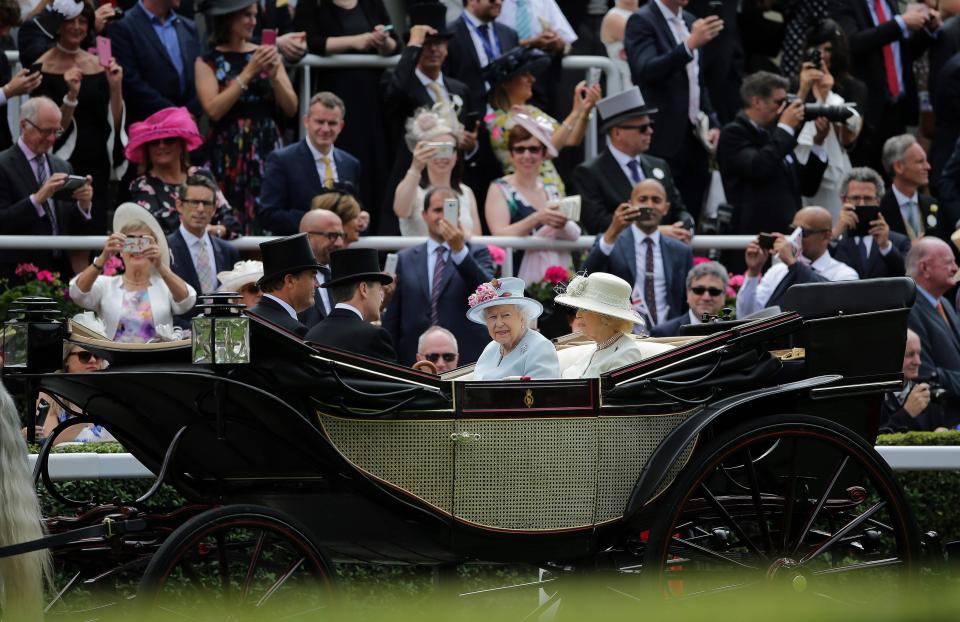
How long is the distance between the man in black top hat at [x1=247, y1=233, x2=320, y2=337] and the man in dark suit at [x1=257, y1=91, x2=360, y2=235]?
2.62m

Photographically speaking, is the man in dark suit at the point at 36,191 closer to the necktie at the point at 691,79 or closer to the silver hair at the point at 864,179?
the necktie at the point at 691,79

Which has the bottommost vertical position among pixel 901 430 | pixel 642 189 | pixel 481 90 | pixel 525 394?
pixel 901 430

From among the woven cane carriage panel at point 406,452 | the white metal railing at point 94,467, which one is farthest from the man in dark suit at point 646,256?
the woven cane carriage panel at point 406,452

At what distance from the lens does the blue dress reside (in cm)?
709

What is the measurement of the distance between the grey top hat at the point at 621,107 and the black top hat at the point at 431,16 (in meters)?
1.26

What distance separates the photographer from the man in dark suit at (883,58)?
547 inches

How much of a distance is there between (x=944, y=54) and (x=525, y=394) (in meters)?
8.81

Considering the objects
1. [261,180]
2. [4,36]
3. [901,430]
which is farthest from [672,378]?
[4,36]

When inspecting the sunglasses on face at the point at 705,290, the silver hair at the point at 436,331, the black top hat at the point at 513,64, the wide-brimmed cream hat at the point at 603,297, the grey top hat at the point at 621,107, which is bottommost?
the silver hair at the point at 436,331

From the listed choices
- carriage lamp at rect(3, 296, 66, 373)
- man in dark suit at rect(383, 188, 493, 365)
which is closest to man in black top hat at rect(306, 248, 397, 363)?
man in dark suit at rect(383, 188, 493, 365)

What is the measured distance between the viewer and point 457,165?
36.8 feet

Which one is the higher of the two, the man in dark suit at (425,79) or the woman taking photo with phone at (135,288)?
the man in dark suit at (425,79)

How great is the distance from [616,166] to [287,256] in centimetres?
433

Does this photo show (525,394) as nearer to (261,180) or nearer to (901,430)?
(901,430)
